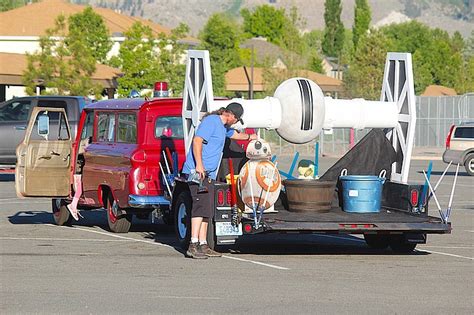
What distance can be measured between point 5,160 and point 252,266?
16.8 metres

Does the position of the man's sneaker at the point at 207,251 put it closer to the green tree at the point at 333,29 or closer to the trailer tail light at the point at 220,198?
the trailer tail light at the point at 220,198

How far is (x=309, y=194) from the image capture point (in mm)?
15008

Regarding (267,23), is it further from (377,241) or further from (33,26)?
(377,241)

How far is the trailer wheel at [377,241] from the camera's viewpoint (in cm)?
1598

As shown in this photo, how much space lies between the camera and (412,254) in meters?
15.4

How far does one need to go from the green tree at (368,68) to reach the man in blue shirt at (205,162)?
56898mm

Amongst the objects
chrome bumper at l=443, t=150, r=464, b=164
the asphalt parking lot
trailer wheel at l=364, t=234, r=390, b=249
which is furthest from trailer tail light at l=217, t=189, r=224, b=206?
chrome bumper at l=443, t=150, r=464, b=164

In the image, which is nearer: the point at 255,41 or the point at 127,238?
the point at 127,238

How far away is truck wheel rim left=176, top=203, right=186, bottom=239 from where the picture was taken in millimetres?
15422

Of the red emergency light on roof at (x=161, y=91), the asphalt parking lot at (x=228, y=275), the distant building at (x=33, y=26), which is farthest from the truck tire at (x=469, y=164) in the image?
the distant building at (x=33, y=26)

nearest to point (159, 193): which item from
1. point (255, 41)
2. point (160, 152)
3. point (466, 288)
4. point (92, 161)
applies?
point (160, 152)

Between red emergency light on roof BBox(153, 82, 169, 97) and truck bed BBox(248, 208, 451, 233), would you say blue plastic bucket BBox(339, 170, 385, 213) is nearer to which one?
truck bed BBox(248, 208, 451, 233)

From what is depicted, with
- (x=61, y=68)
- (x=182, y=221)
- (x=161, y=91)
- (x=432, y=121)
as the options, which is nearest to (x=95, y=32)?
(x=61, y=68)

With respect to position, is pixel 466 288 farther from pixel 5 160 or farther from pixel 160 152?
pixel 5 160
